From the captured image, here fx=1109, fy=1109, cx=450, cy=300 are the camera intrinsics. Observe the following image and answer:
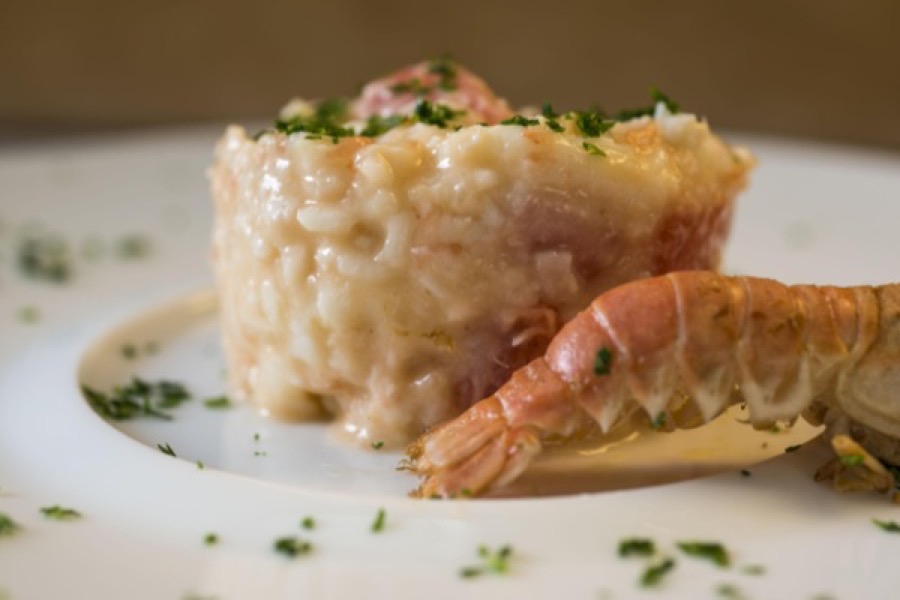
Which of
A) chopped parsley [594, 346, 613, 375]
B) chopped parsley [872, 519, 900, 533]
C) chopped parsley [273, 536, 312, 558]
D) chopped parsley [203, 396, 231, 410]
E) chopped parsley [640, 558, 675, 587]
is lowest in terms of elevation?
chopped parsley [273, 536, 312, 558]

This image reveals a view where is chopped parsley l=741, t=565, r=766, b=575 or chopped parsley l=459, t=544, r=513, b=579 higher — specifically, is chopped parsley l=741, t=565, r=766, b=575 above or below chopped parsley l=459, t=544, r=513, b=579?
above

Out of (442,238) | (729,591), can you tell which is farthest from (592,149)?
(729,591)

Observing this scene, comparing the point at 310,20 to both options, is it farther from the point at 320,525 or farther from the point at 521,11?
the point at 320,525

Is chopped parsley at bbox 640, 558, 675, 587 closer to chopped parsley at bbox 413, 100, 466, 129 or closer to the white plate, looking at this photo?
the white plate

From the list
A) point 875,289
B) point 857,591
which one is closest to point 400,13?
point 875,289

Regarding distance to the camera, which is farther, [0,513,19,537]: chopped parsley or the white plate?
[0,513,19,537]: chopped parsley

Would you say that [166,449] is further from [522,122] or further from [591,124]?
[591,124]

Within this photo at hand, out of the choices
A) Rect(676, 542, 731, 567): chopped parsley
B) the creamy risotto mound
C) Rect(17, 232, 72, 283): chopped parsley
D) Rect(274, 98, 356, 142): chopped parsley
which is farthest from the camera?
Rect(17, 232, 72, 283): chopped parsley

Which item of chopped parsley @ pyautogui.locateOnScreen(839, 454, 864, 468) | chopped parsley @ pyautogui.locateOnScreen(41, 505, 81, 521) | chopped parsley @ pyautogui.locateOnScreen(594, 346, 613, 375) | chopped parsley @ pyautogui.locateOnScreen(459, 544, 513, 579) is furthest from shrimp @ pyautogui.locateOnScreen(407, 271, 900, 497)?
chopped parsley @ pyautogui.locateOnScreen(41, 505, 81, 521)
